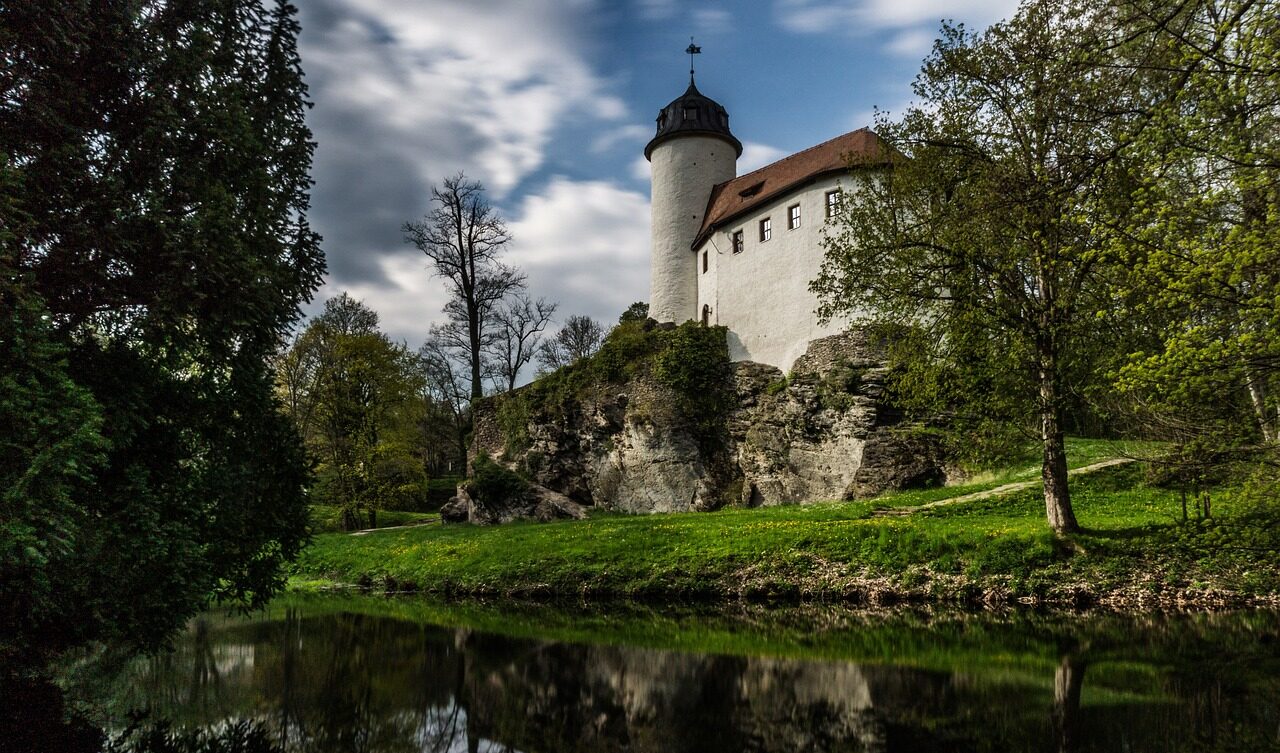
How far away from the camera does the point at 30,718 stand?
23.9ft

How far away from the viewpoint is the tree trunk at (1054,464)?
1452cm

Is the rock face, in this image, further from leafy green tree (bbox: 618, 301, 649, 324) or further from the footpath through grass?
leafy green tree (bbox: 618, 301, 649, 324)

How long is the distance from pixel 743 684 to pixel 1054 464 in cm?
935

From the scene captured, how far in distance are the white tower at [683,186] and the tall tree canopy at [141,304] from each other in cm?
2946

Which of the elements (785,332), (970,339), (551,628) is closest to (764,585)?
(551,628)

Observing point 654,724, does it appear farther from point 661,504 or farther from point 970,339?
point 661,504

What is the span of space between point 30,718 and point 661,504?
968 inches

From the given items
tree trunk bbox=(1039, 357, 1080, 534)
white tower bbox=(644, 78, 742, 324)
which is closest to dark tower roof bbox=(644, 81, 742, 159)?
white tower bbox=(644, 78, 742, 324)

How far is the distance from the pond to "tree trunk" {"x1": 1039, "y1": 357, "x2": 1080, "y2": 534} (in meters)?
2.85

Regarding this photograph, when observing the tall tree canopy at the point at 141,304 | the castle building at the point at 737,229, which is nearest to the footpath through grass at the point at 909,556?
the tall tree canopy at the point at 141,304

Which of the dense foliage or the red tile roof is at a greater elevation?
the red tile roof

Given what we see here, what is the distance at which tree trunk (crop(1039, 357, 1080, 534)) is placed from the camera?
14523 millimetres

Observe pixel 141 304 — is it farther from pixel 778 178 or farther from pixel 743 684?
pixel 778 178

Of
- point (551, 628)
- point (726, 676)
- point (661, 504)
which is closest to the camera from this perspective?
point (726, 676)
